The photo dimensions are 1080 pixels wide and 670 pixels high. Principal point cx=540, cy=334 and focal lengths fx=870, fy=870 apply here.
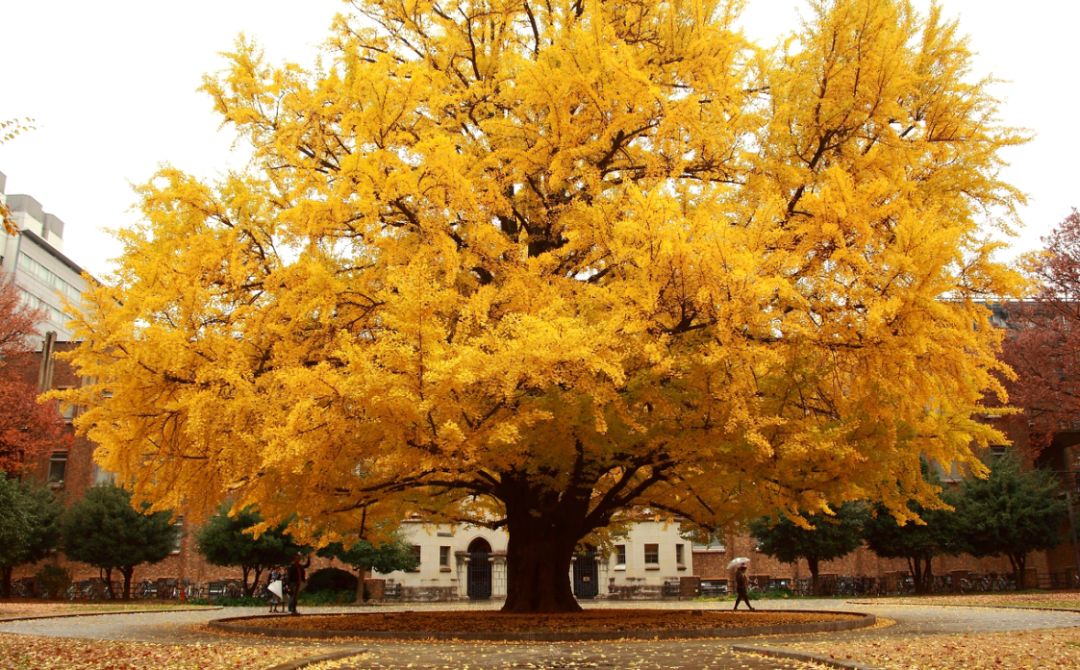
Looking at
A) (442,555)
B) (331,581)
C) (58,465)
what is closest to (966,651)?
(331,581)

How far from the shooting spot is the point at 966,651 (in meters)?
9.45

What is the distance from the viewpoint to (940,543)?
35.3 m

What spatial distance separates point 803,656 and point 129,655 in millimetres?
7297

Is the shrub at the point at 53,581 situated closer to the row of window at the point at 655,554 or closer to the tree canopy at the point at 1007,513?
the row of window at the point at 655,554

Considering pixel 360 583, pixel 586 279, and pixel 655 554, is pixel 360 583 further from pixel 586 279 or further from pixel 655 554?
pixel 586 279

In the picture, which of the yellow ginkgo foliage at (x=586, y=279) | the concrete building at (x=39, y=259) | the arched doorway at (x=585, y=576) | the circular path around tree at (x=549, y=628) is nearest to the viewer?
the yellow ginkgo foliage at (x=586, y=279)

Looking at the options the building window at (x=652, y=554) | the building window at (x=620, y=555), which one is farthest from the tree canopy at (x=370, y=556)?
the building window at (x=652, y=554)

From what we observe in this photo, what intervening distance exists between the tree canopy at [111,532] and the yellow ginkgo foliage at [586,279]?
23189 mm

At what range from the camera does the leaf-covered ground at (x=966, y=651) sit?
830 cm

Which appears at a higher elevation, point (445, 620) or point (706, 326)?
point (706, 326)

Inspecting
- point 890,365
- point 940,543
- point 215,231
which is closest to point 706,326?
point 890,365

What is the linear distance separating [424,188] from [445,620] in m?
8.65

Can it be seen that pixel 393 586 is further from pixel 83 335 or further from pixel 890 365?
pixel 890 365

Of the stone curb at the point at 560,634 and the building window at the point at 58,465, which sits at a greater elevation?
the building window at the point at 58,465
